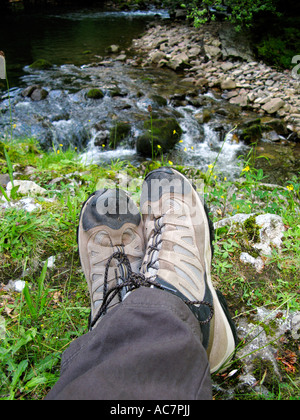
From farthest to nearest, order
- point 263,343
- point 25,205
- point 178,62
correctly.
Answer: point 178,62 < point 25,205 < point 263,343

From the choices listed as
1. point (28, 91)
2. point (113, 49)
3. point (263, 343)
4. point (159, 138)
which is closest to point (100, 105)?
point (28, 91)

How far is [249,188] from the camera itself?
2.20m

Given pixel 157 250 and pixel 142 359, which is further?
pixel 157 250

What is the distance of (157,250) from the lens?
146cm

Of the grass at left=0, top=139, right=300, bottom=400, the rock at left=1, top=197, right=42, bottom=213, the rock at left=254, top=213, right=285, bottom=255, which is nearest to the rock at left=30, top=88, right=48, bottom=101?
the grass at left=0, top=139, right=300, bottom=400

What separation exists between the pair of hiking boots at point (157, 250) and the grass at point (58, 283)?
0.43ft

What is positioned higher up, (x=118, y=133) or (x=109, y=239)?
(x=109, y=239)

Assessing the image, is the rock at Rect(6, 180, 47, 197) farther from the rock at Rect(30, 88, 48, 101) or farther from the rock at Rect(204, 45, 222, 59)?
the rock at Rect(204, 45, 222, 59)

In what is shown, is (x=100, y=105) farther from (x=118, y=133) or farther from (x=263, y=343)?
(x=263, y=343)

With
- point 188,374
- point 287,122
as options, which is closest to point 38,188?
point 188,374

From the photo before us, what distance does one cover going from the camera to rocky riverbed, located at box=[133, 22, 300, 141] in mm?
6163

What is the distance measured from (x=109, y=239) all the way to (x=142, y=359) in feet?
2.81
